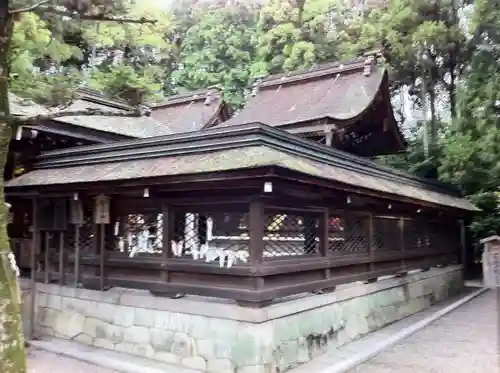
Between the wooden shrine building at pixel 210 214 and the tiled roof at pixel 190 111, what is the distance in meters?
8.32

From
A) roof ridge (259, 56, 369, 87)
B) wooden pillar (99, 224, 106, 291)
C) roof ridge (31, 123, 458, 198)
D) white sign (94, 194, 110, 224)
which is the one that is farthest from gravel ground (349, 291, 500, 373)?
roof ridge (259, 56, 369, 87)

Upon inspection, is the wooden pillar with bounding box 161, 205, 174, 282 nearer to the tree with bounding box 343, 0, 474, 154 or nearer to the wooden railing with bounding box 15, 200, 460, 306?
the wooden railing with bounding box 15, 200, 460, 306

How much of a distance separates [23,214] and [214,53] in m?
20.1

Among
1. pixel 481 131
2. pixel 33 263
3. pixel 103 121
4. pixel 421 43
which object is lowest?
pixel 33 263

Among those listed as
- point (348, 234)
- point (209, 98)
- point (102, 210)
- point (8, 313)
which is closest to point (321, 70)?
point (209, 98)

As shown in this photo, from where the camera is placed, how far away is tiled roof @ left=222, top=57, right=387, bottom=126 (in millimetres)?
13117

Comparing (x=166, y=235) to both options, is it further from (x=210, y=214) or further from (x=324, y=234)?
(x=324, y=234)

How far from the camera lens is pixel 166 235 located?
683 centimetres

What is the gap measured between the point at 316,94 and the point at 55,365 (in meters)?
11.2

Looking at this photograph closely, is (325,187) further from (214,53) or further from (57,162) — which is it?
(214,53)

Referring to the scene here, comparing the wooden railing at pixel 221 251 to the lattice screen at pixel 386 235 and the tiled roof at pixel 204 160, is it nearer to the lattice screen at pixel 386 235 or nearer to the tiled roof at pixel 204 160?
the lattice screen at pixel 386 235

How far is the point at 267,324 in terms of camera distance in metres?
5.96

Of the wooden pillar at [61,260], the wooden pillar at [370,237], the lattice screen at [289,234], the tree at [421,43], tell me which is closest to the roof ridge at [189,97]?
the tree at [421,43]

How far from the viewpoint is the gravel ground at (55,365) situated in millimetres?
6551
